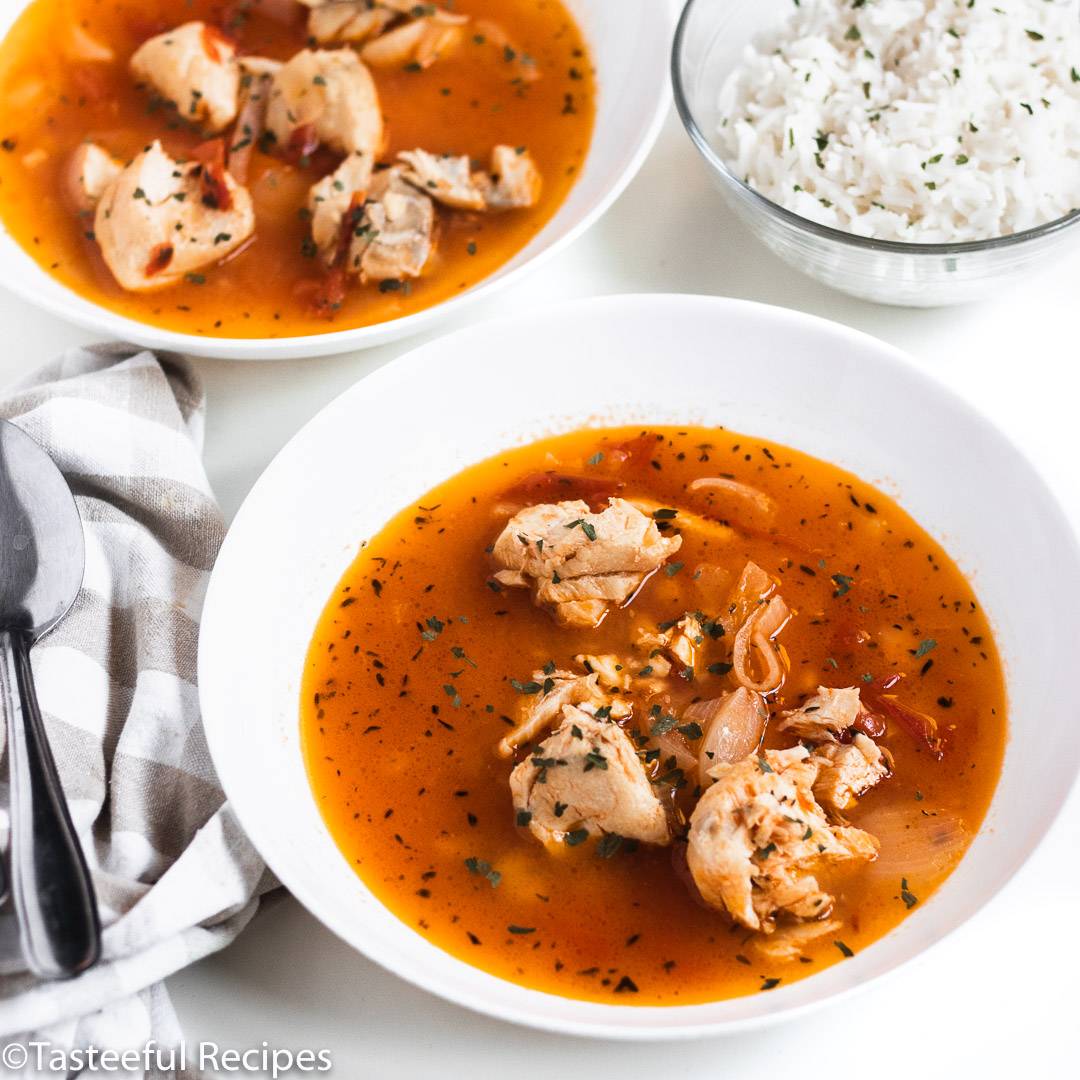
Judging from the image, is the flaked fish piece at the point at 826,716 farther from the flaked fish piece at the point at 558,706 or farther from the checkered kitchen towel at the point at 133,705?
the checkered kitchen towel at the point at 133,705

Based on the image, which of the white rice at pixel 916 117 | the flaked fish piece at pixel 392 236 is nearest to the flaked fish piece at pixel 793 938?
the white rice at pixel 916 117

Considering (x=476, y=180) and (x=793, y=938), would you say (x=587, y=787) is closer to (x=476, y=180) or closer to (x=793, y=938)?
(x=793, y=938)

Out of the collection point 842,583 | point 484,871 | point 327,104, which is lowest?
point 484,871

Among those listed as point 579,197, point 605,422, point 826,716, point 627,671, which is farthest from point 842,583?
point 579,197

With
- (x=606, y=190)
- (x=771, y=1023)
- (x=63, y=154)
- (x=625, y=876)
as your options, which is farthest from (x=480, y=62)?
(x=771, y=1023)

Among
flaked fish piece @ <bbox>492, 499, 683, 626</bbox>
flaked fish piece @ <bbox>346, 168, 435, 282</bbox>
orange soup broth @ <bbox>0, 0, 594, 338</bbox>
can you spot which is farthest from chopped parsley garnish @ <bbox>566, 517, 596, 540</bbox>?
flaked fish piece @ <bbox>346, 168, 435, 282</bbox>

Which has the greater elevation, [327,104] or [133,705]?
[327,104]

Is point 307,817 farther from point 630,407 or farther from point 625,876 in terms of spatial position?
point 630,407
